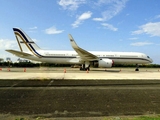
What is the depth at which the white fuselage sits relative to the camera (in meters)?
33.8

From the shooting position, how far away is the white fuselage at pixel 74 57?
33.8 m

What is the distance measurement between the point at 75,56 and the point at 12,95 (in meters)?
25.6

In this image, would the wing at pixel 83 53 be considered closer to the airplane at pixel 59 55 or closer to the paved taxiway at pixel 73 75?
the airplane at pixel 59 55

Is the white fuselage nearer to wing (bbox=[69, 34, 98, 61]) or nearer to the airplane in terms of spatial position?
the airplane

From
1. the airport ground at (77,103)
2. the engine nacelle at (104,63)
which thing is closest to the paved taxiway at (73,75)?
the engine nacelle at (104,63)

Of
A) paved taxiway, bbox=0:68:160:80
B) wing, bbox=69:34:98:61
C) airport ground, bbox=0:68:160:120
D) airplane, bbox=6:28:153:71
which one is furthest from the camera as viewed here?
airplane, bbox=6:28:153:71

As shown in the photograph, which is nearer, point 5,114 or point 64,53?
point 5,114

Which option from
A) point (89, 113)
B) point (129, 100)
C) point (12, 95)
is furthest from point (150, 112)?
point (12, 95)

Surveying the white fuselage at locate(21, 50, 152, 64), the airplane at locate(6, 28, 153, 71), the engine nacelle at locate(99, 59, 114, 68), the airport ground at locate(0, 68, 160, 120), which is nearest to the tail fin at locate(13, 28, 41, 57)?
the airplane at locate(6, 28, 153, 71)

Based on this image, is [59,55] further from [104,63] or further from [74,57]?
[104,63]

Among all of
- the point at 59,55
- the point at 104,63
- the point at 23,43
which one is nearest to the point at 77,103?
the point at 104,63

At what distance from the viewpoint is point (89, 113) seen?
21.7ft

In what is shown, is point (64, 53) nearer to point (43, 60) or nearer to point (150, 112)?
point (43, 60)

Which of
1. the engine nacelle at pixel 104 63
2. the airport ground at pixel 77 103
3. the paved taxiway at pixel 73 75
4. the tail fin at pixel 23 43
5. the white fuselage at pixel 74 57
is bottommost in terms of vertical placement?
the airport ground at pixel 77 103
